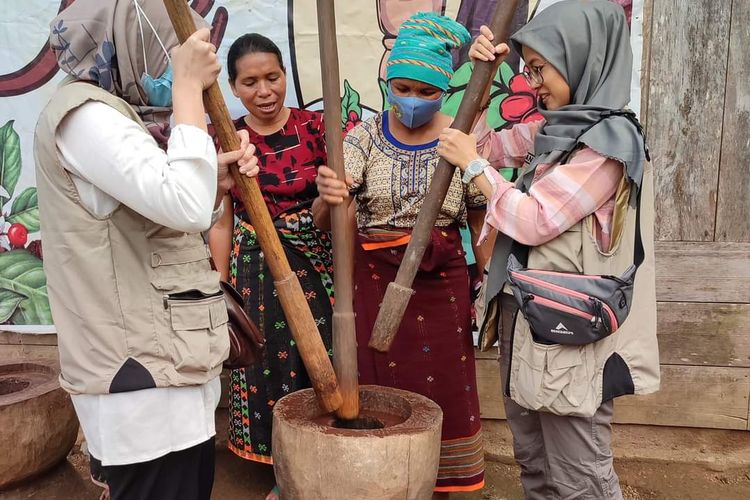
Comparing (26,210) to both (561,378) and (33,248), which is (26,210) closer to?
(33,248)

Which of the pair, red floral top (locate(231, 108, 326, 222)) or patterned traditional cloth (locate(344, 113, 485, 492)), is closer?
patterned traditional cloth (locate(344, 113, 485, 492))

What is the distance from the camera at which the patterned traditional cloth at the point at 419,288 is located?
2.19 m

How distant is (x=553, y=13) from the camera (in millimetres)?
1722

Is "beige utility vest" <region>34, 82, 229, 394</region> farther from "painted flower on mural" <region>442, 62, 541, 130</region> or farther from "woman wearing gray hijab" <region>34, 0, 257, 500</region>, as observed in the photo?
"painted flower on mural" <region>442, 62, 541, 130</region>

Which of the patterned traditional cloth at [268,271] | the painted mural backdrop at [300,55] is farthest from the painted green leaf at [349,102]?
the patterned traditional cloth at [268,271]

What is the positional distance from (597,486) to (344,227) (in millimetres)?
1049

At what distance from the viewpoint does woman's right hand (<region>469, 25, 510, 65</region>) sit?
1.69 meters

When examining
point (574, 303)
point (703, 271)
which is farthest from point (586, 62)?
point (703, 271)

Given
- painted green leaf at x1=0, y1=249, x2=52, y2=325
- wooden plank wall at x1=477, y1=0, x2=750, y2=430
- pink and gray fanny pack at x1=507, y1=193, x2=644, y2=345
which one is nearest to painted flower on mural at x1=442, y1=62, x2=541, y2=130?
wooden plank wall at x1=477, y1=0, x2=750, y2=430

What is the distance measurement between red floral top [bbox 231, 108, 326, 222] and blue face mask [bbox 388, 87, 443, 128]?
0.48 meters

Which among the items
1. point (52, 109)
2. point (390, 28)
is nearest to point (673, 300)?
point (390, 28)

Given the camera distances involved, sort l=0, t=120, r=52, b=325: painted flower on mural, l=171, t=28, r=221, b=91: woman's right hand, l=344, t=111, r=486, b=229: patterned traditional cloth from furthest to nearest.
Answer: l=0, t=120, r=52, b=325: painted flower on mural
l=344, t=111, r=486, b=229: patterned traditional cloth
l=171, t=28, r=221, b=91: woman's right hand

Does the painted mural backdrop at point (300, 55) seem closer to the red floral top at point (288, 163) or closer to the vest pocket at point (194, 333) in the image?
the red floral top at point (288, 163)

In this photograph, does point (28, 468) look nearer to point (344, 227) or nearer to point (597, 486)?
point (344, 227)
